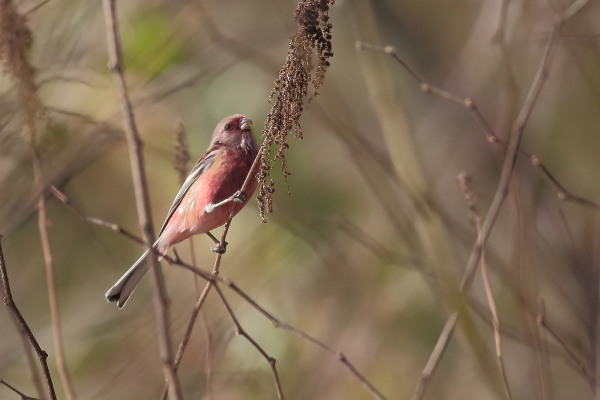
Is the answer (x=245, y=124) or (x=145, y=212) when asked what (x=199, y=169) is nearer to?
(x=245, y=124)

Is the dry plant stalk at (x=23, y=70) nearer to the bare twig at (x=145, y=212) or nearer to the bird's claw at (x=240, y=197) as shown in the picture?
the bare twig at (x=145, y=212)

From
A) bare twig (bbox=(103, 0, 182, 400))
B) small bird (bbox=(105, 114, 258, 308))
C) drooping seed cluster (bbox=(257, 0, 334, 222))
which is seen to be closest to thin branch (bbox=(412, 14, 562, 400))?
drooping seed cluster (bbox=(257, 0, 334, 222))

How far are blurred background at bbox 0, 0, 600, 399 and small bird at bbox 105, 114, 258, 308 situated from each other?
0.26 meters

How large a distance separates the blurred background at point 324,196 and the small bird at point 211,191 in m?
0.26

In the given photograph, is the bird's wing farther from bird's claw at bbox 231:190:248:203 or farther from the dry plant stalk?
the dry plant stalk

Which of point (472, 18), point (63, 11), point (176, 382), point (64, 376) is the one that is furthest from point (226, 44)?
point (472, 18)

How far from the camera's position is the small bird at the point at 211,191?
4391 mm

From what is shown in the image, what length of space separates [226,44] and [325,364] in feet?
8.19

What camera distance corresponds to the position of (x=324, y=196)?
771cm

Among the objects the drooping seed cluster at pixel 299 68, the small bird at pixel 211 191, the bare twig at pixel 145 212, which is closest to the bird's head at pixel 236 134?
the small bird at pixel 211 191

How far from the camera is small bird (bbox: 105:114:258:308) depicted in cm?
439

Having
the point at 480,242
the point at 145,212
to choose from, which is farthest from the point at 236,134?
the point at 145,212

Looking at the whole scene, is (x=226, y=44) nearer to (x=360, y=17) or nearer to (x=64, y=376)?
(x=360, y=17)

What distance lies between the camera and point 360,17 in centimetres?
612
